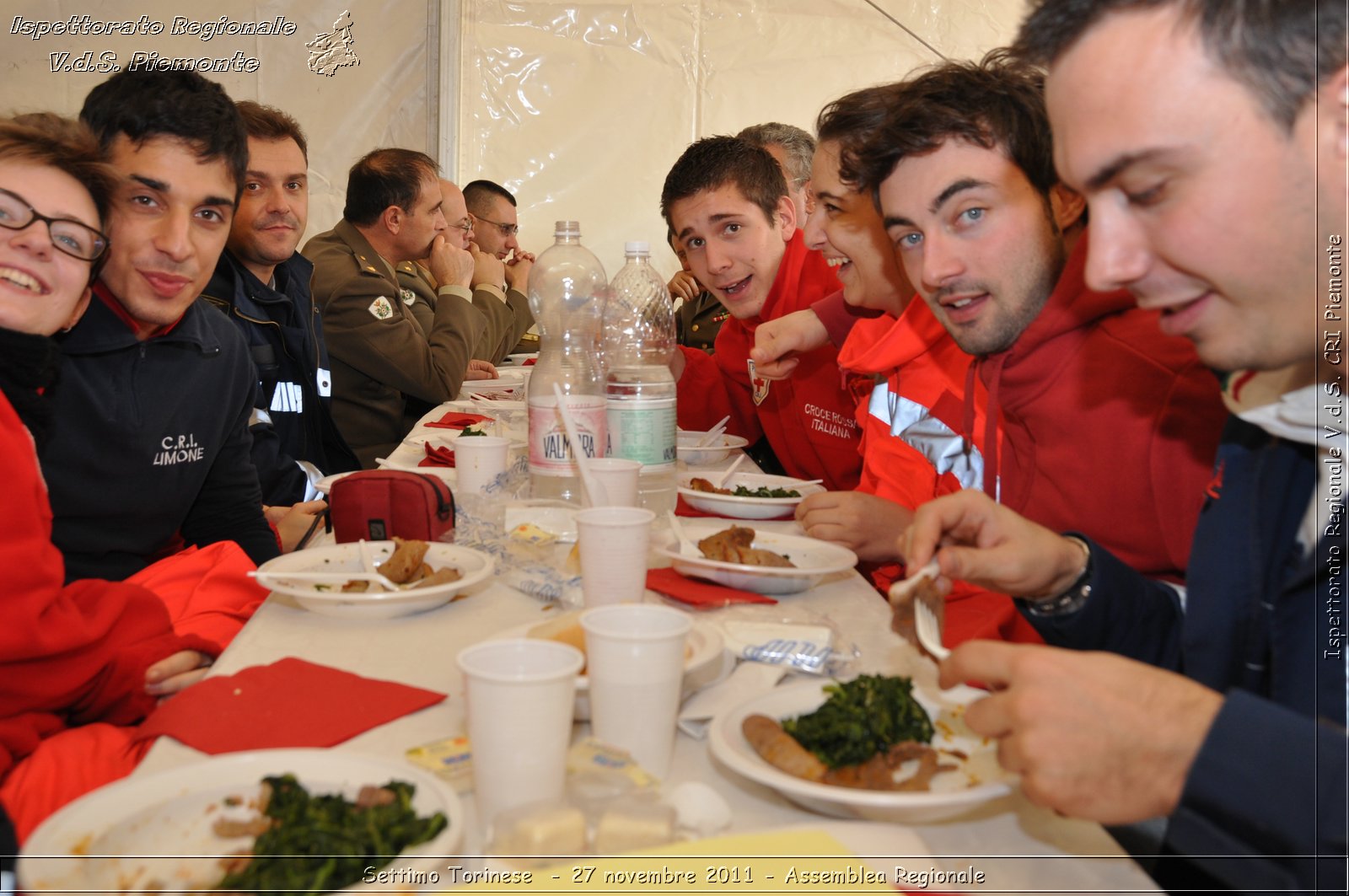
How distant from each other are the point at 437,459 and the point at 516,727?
5.88 feet

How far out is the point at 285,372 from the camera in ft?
11.0

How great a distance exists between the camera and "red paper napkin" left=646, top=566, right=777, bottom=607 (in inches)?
55.6

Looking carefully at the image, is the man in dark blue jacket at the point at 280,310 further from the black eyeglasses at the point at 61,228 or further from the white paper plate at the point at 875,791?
the white paper plate at the point at 875,791

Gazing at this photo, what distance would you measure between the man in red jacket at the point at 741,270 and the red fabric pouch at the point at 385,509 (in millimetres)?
1651

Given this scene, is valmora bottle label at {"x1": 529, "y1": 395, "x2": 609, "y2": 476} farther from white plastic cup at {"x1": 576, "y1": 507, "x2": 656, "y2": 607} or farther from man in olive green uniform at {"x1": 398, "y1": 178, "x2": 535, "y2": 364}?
man in olive green uniform at {"x1": 398, "y1": 178, "x2": 535, "y2": 364}

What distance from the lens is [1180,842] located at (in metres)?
0.87

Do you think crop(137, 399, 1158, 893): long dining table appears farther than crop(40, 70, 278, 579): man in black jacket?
No

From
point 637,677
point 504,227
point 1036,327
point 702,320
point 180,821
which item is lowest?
point 180,821

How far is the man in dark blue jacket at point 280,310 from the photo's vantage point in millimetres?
3092

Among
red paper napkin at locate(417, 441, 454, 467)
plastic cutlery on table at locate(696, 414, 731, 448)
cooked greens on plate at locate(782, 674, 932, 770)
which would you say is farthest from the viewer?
plastic cutlery on table at locate(696, 414, 731, 448)

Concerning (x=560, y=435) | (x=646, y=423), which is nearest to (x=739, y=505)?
(x=646, y=423)

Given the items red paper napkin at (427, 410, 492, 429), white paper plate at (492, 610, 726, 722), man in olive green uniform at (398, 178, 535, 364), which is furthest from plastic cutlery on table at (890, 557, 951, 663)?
man in olive green uniform at (398, 178, 535, 364)

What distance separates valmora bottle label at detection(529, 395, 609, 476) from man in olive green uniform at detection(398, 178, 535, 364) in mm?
3059

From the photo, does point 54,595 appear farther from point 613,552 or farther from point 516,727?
point 516,727
